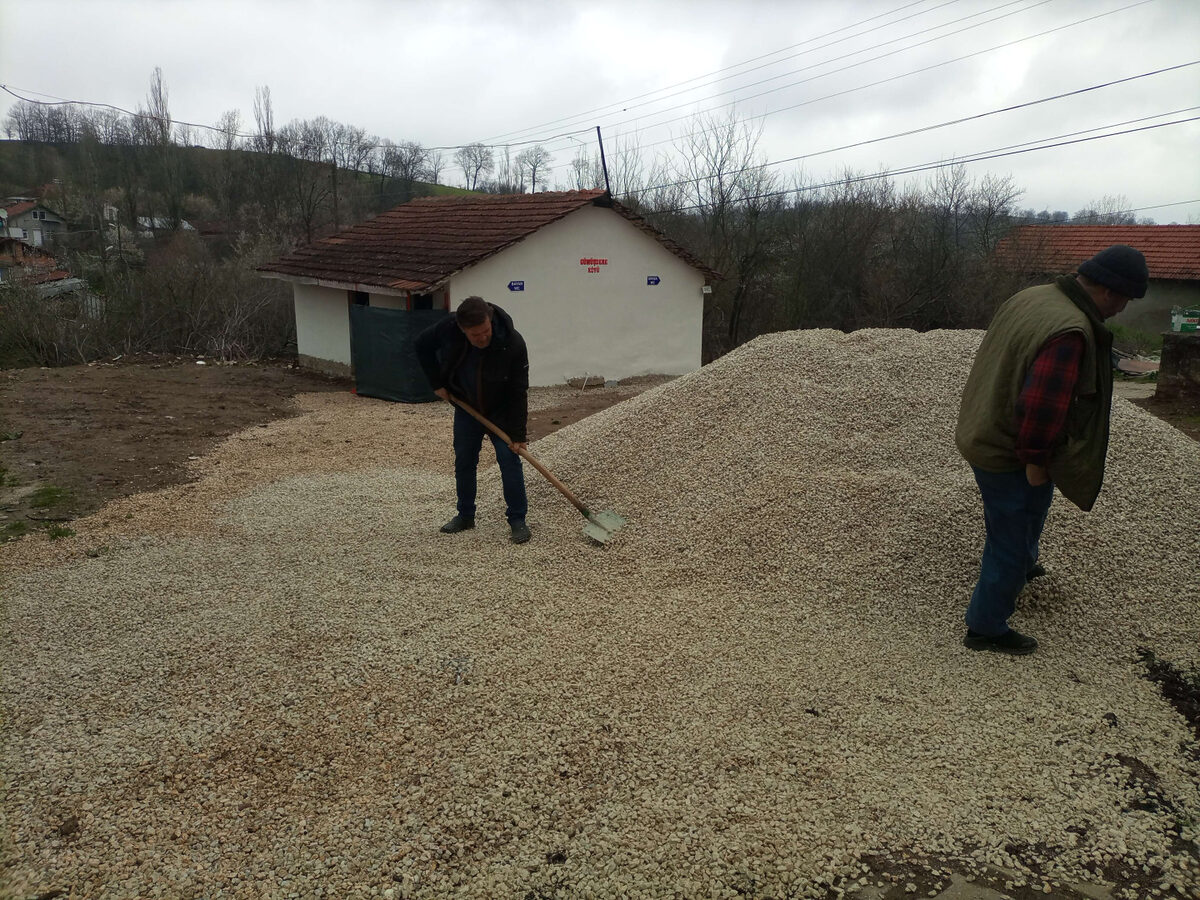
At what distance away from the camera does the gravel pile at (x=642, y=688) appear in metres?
2.55

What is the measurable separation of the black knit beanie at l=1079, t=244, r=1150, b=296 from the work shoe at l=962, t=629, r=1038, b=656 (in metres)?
1.58

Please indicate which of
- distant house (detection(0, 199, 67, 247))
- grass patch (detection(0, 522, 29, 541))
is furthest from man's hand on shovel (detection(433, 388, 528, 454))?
distant house (detection(0, 199, 67, 247))

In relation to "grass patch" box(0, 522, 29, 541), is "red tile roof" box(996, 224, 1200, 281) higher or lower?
higher

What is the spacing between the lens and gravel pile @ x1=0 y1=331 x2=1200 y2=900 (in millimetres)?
2547

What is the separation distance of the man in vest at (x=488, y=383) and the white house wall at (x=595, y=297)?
8.36 metres

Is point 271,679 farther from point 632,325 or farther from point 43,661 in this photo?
point 632,325

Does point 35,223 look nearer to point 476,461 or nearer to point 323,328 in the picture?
point 323,328

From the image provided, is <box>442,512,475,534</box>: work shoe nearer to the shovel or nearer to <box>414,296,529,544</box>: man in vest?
<box>414,296,529,544</box>: man in vest

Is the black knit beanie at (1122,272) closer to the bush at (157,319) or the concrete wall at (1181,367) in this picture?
the concrete wall at (1181,367)

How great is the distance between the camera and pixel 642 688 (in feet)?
11.5

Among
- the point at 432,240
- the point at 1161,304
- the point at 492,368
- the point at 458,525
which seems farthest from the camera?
the point at 1161,304

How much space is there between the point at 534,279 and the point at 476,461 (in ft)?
31.4

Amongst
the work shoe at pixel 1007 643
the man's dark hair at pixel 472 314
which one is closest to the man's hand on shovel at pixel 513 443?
the man's dark hair at pixel 472 314

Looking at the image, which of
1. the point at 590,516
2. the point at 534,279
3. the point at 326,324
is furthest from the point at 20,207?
the point at 590,516
